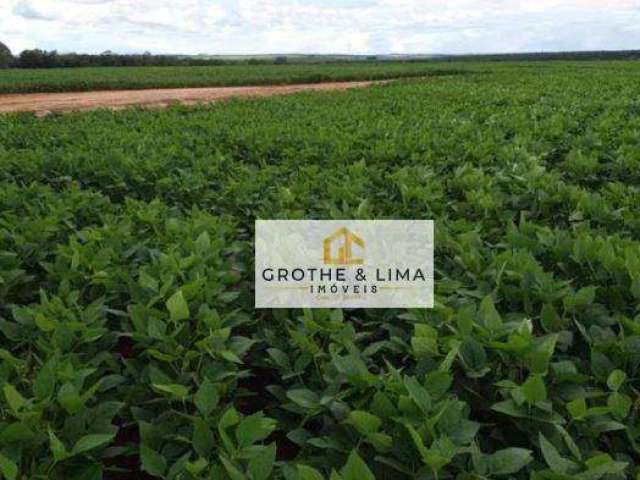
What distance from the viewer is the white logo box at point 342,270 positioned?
246cm

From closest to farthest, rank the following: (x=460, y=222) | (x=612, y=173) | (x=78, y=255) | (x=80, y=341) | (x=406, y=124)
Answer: (x=80, y=341) → (x=78, y=255) → (x=460, y=222) → (x=612, y=173) → (x=406, y=124)

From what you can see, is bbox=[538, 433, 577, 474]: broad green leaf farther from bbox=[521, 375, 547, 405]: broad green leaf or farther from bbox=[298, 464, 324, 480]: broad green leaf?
bbox=[298, 464, 324, 480]: broad green leaf

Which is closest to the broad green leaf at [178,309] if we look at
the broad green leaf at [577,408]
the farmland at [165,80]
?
the broad green leaf at [577,408]

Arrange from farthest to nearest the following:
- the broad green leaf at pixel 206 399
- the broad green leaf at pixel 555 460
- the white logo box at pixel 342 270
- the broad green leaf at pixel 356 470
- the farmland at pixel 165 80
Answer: the farmland at pixel 165 80
the white logo box at pixel 342 270
the broad green leaf at pixel 206 399
the broad green leaf at pixel 555 460
the broad green leaf at pixel 356 470

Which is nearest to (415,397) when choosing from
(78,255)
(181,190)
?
(78,255)

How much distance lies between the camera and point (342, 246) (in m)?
2.67

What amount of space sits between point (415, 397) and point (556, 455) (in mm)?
379

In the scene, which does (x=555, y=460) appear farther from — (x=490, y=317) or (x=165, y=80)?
(x=165, y=80)

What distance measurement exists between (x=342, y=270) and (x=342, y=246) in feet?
0.45

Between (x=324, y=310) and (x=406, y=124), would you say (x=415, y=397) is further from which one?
(x=406, y=124)

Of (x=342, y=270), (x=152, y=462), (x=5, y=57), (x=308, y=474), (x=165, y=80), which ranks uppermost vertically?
(x=5, y=57)

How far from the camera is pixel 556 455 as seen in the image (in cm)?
152

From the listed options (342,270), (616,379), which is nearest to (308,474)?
(616,379)

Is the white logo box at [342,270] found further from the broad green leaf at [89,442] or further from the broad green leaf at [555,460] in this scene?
the broad green leaf at [89,442]
